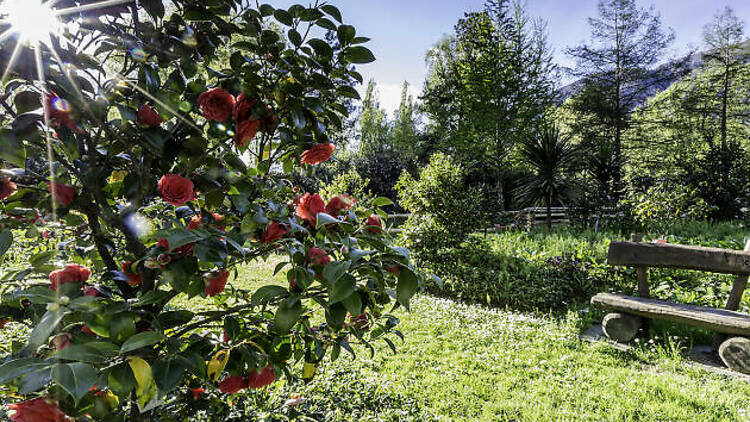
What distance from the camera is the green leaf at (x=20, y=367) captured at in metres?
0.51

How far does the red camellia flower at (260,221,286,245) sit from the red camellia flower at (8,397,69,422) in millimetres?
502

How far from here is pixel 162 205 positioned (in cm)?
114

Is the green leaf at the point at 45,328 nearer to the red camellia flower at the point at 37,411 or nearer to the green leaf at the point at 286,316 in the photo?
the red camellia flower at the point at 37,411

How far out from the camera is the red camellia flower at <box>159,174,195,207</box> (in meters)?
0.84

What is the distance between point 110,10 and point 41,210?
1.88 ft

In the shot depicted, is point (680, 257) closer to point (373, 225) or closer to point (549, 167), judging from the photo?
point (373, 225)

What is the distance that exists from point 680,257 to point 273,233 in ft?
14.6

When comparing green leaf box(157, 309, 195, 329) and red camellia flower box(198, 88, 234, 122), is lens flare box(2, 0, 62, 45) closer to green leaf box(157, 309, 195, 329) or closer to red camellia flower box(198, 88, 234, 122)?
red camellia flower box(198, 88, 234, 122)

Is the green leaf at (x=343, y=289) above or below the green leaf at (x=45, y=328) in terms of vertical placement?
above

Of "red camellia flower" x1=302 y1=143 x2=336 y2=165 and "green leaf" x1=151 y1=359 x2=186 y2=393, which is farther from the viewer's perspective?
"red camellia flower" x1=302 y1=143 x2=336 y2=165

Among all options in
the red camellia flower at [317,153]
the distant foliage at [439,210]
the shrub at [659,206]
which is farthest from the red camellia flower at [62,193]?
the shrub at [659,206]

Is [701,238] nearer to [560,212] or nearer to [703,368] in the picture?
[703,368]

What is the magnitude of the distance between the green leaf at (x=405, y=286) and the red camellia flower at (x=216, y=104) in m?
0.65

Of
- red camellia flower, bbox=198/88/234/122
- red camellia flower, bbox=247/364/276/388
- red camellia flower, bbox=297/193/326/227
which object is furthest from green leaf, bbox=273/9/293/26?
red camellia flower, bbox=247/364/276/388
